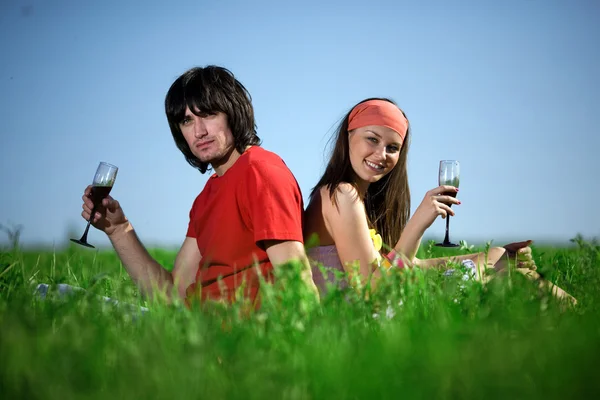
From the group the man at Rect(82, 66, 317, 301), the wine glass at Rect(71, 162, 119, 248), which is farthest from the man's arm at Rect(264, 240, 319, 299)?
the wine glass at Rect(71, 162, 119, 248)

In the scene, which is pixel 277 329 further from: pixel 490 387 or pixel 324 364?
pixel 490 387

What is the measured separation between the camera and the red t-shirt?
3.39 meters

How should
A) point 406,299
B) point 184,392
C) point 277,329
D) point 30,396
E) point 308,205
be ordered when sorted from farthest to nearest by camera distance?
point 308,205
point 406,299
point 277,329
point 30,396
point 184,392

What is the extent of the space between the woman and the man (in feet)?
1.50

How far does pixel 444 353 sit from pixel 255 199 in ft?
Answer: 5.12

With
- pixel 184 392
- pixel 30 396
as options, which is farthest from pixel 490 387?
pixel 30 396

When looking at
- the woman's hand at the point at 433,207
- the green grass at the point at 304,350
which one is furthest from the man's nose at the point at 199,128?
the woman's hand at the point at 433,207

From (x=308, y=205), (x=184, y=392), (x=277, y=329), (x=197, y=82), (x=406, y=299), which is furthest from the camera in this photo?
(x=308, y=205)

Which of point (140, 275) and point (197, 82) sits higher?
point (197, 82)

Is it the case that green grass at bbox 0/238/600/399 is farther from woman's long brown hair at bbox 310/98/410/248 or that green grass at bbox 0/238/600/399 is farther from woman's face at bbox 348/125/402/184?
woman's long brown hair at bbox 310/98/410/248

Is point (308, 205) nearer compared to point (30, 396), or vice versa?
point (30, 396)

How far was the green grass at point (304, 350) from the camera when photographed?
6.76ft

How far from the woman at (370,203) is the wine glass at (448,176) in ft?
0.87

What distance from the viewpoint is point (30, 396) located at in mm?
2119
